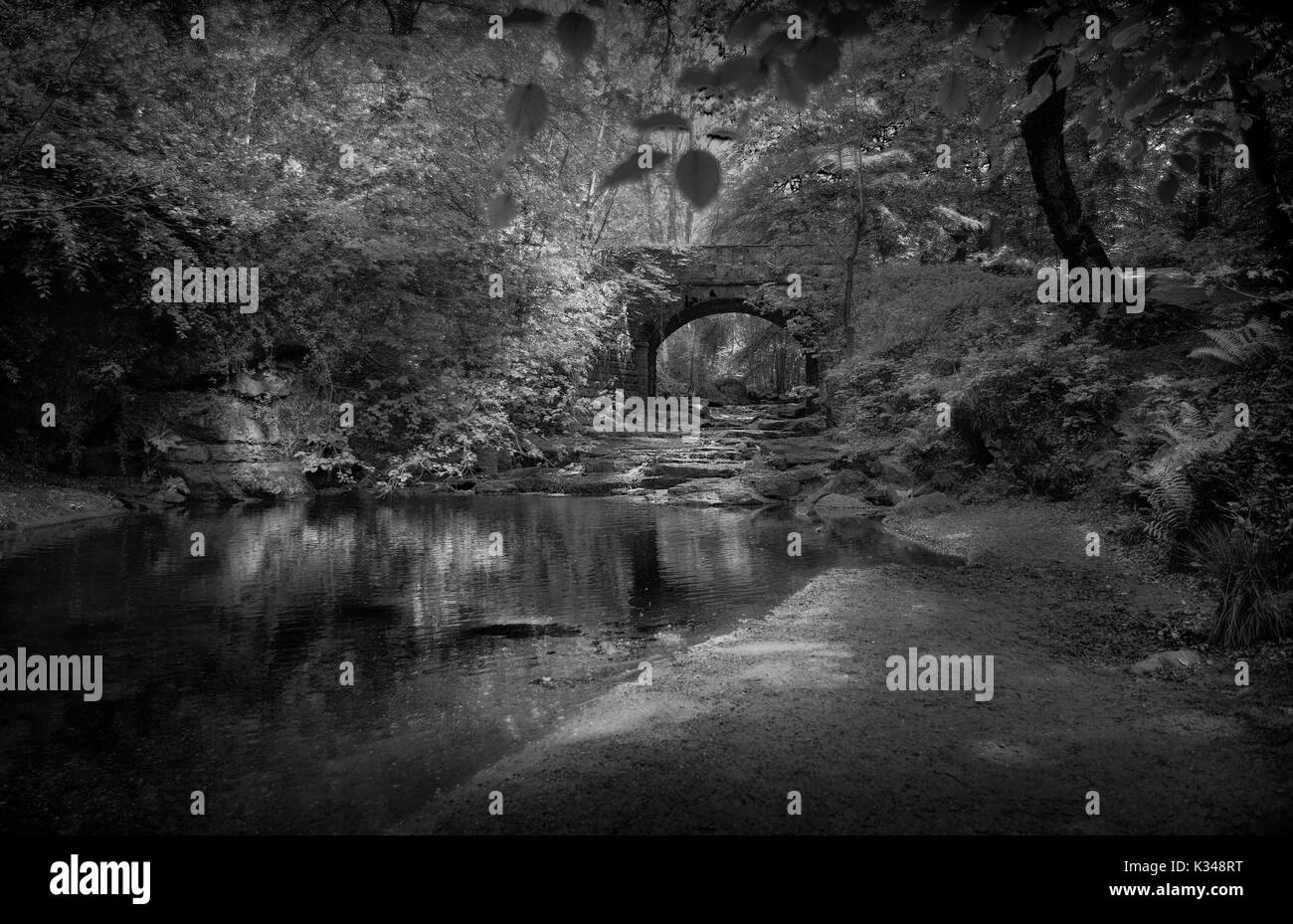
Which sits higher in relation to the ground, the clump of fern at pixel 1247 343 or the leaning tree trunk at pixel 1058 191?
the leaning tree trunk at pixel 1058 191

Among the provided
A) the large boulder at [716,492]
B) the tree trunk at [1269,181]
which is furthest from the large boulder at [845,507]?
the tree trunk at [1269,181]

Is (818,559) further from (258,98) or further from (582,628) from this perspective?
(258,98)

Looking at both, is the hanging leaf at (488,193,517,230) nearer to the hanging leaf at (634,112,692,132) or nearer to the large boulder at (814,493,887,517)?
the hanging leaf at (634,112,692,132)

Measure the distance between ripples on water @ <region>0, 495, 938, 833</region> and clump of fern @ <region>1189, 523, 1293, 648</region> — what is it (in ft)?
12.2

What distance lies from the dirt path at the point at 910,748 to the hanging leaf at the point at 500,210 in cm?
241

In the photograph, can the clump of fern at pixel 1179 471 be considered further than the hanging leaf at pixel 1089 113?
Yes

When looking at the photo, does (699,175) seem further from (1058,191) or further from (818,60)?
(1058,191)

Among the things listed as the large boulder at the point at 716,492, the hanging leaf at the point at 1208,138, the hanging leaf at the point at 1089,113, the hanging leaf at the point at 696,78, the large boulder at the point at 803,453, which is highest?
the hanging leaf at the point at 1089,113

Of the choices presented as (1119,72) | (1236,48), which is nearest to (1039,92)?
(1119,72)

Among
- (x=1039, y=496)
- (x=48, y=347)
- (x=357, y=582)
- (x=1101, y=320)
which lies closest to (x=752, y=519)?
(x=1039, y=496)

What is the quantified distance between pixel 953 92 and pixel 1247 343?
747 cm

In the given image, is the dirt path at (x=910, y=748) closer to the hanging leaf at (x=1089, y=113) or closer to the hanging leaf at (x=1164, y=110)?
the hanging leaf at (x=1164, y=110)

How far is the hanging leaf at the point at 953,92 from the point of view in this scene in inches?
98.1

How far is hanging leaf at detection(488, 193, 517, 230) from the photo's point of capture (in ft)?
6.44
